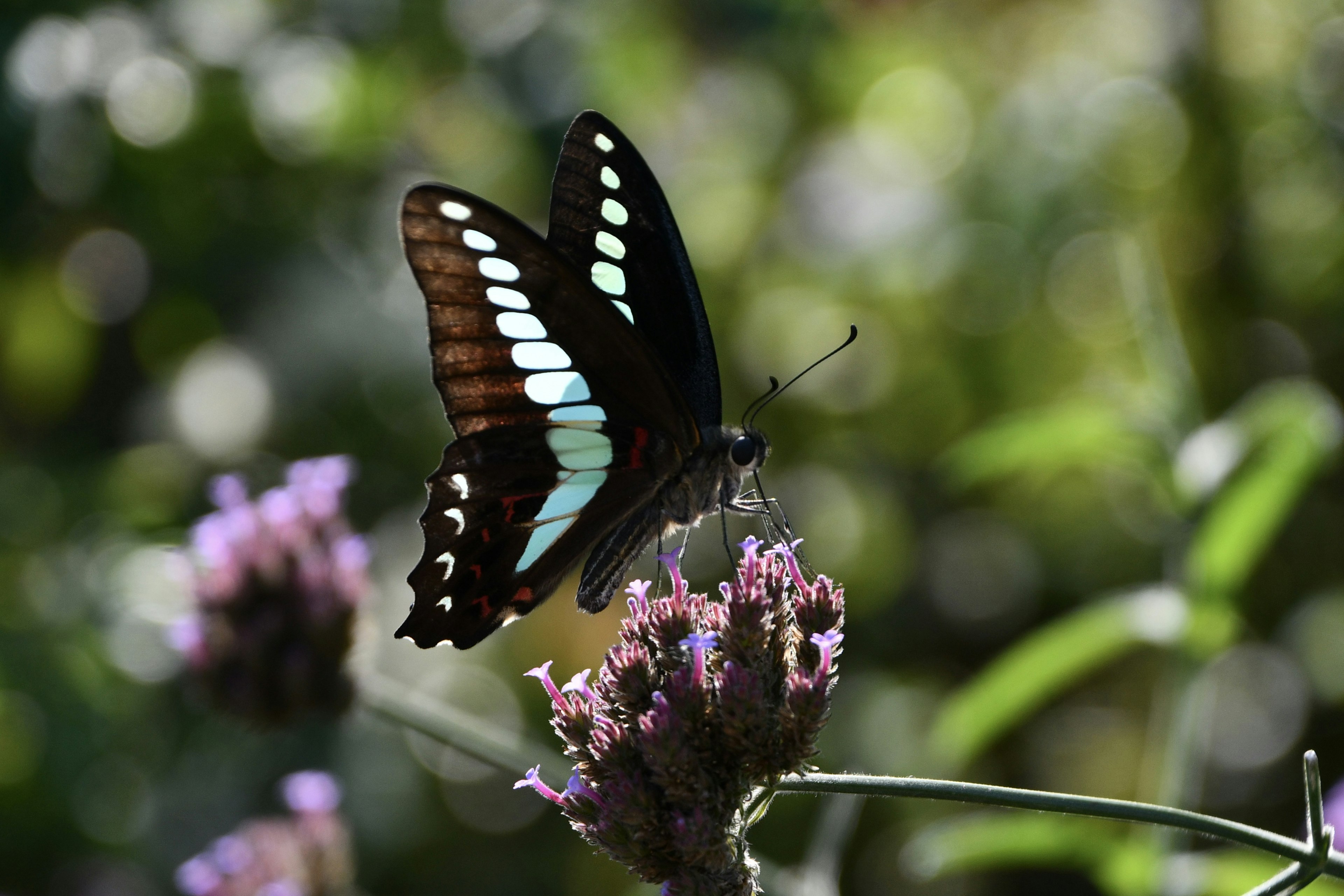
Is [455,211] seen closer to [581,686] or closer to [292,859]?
[581,686]

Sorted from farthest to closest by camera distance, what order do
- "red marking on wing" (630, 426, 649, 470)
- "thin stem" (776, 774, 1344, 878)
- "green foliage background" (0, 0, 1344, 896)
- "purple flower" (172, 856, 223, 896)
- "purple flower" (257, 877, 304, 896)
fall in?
1. "green foliage background" (0, 0, 1344, 896)
2. "purple flower" (172, 856, 223, 896)
3. "purple flower" (257, 877, 304, 896)
4. "red marking on wing" (630, 426, 649, 470)
5. "thin stem" (776, 774, 1344, 878)

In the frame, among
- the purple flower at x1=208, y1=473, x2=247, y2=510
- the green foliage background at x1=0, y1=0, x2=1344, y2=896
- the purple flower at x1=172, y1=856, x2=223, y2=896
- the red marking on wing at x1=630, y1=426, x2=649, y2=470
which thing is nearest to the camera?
the red marking on wing at x1=630, y1=426, x2=649, y2=470

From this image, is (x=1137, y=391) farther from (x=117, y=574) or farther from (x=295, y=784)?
(x=117, y=574)

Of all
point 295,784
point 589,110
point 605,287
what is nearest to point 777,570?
point 605,287

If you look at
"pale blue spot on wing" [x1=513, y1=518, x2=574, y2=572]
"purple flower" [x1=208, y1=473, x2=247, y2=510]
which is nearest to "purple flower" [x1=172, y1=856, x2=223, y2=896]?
"purple flower" [x1=208, y1=473, x2=247, y2=510]

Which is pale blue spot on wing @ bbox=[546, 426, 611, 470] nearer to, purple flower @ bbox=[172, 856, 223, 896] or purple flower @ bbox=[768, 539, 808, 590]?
purple flower @ bbox=[768, 539, 808, 590]
